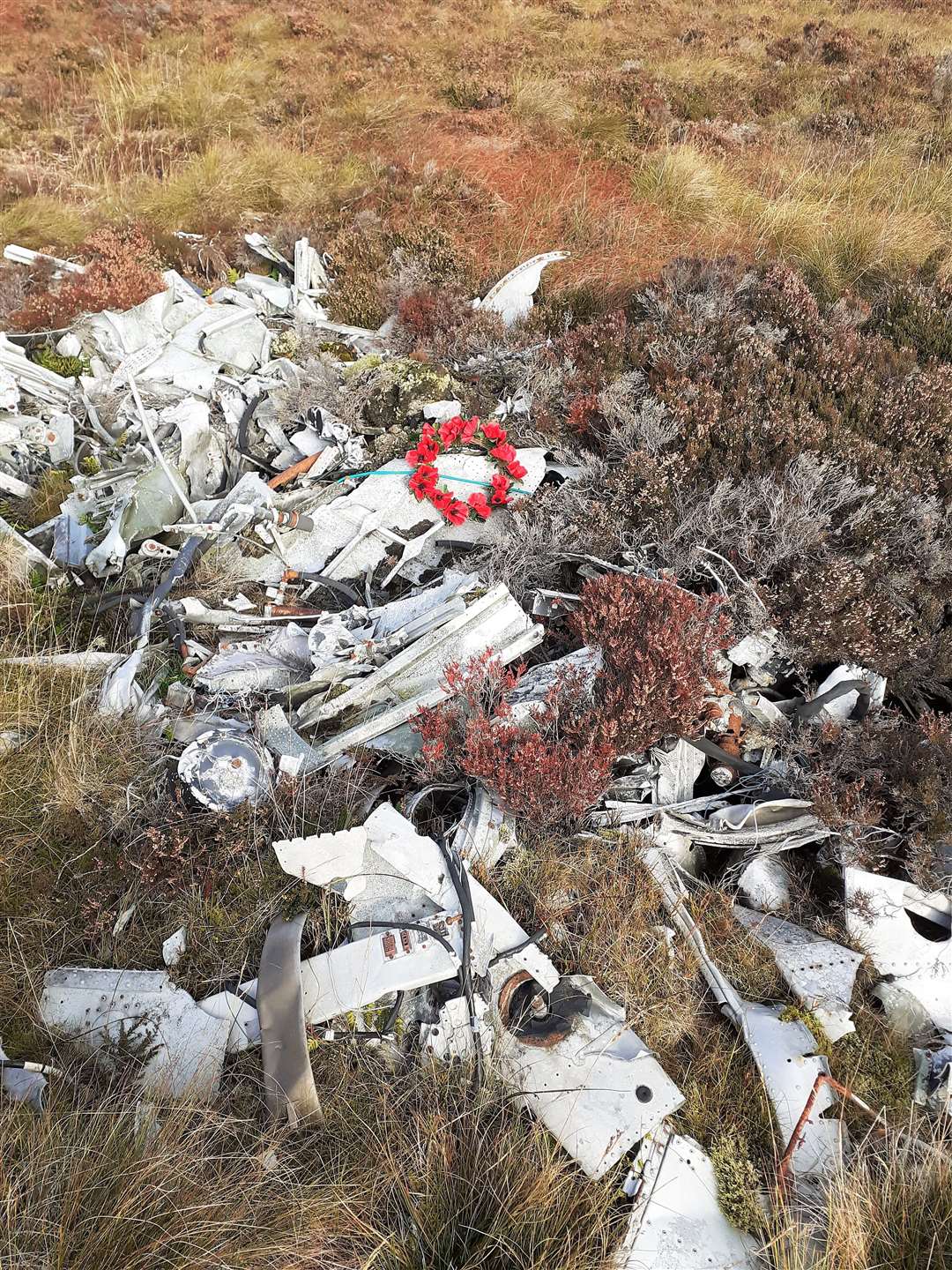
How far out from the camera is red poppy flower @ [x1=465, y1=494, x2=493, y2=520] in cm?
464

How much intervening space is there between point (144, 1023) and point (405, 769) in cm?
146

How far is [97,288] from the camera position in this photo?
21.7 ft

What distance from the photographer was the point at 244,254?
795 centimetres

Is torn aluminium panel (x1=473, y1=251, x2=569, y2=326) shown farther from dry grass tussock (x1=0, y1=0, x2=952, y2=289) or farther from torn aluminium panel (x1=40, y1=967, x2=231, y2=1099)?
torn aluminium panel (x1=40, y1=967, x2=231, y2=1099)

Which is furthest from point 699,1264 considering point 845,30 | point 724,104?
point 845,30

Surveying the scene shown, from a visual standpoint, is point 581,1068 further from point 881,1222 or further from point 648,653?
point 648,653

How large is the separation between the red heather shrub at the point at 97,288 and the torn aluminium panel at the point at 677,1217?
7.26 m

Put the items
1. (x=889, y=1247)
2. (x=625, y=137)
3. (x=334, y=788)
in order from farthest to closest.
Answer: (x=625, y=137), (x=334, y=788), (x=889, y=1247)

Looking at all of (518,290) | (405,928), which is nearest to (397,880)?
(405,928)

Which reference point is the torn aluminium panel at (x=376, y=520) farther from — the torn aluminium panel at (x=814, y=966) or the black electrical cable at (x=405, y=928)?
the torn aluminium panel at (x=814, y=966)

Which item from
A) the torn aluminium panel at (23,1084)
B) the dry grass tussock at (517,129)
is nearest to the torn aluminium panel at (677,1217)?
the torn aluminium panel at (23,1084)

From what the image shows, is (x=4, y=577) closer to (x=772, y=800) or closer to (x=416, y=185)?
(x=772, y=800)

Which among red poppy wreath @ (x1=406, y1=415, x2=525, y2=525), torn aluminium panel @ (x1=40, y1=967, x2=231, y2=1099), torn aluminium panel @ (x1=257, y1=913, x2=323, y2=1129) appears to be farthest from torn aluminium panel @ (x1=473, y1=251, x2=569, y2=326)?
torn aluminium panel @ (x1=40, y1=967, x2=231, y2=1099)

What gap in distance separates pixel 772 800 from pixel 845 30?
46.6 feet
